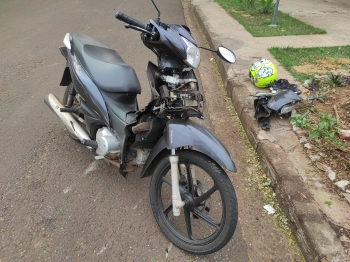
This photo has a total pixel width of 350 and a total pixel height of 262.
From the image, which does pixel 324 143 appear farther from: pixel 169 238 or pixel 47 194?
pixel 47 194

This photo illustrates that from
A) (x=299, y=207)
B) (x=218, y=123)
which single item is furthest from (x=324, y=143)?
(x=218, y=123)

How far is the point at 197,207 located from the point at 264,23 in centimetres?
593

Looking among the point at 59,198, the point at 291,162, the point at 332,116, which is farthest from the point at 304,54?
the point at 59,198

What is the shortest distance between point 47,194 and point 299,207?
6.55ft

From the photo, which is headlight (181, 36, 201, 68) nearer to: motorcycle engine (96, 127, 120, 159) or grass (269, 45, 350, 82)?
motorcycle engine (96, 127, 120, 159)

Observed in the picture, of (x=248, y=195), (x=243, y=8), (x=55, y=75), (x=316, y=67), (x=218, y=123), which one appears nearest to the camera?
(x=248, y=195)

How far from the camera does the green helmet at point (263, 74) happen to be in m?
3.71

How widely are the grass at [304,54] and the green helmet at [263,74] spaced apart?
2.18ft

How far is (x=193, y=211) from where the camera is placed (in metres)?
2.12

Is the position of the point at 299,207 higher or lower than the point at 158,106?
lower

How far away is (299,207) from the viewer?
2174 millimetres

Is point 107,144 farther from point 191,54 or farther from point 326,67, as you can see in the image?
point 326,67

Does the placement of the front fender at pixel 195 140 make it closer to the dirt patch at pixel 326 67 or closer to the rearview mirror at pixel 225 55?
the rearview mirror at pixel 225 55

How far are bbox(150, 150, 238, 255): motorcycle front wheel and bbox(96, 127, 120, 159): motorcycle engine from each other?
1.48ft
